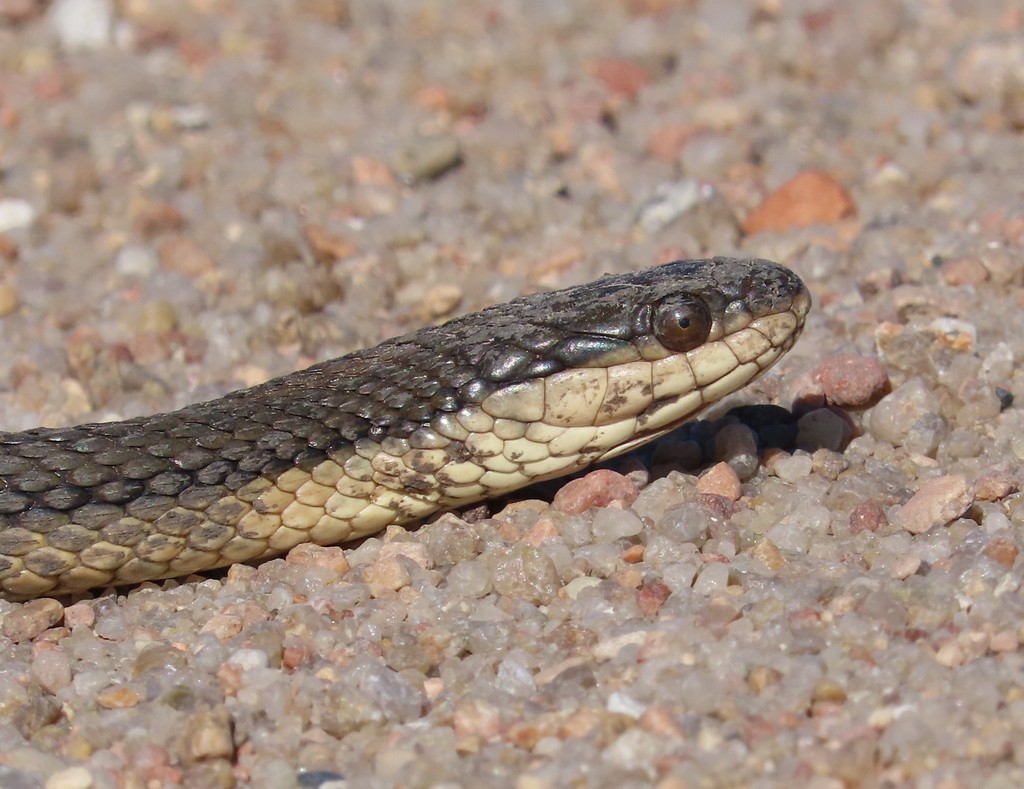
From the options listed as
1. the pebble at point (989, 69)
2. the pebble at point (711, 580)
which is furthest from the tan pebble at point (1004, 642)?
the pebble at point (989, 69)

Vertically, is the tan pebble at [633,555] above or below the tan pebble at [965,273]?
below

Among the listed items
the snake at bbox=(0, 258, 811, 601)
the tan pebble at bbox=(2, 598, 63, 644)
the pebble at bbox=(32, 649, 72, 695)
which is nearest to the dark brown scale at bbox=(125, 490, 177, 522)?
the snake at bbox=(0, 258, 811, 601)

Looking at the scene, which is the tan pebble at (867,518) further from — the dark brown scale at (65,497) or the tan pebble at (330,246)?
the tan pebble at (330,246)

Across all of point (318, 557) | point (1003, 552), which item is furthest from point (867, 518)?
point (318, 557)

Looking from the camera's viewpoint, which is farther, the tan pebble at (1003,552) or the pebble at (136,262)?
the pebble at (136,262)

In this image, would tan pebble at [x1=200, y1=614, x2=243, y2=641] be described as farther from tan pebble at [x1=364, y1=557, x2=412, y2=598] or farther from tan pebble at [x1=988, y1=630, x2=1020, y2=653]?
tan pebble at [x1=988, y1=630, x2=1020, y2=653]

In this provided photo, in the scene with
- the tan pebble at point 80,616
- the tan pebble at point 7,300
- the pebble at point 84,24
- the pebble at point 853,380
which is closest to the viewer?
the tan pebble at point 80,616
